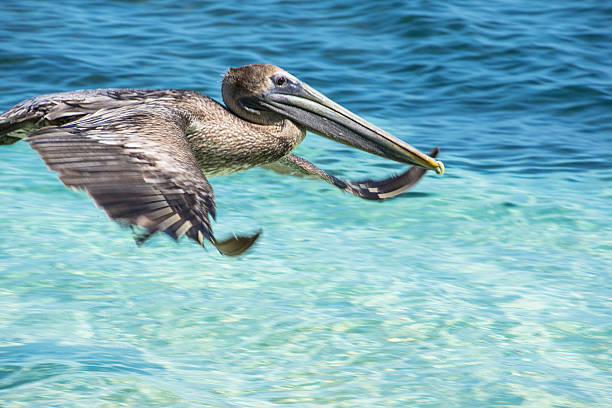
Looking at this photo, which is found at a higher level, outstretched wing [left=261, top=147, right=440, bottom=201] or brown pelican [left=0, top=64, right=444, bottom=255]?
brown pelican [left=0, top=64, right=444, bottom=255]

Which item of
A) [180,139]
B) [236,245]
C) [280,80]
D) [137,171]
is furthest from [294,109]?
[137,171]

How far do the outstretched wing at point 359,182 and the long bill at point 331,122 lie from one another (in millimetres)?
542

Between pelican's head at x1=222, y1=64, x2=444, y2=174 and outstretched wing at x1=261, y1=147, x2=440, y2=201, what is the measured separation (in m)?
0.54

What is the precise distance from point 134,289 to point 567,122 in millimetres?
5324

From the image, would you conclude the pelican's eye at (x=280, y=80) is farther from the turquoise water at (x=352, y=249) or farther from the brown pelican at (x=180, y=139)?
the turquoise water at (x=352, y=249)

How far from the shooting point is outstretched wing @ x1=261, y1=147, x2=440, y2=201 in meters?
5.78

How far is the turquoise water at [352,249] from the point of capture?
4.82 m

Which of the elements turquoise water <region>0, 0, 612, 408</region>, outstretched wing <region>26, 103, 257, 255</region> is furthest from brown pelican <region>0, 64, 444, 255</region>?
turquoise water <region>0, 0, 612, 408</region>

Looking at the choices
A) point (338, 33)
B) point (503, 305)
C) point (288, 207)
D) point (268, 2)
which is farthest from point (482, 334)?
point (268, 2)


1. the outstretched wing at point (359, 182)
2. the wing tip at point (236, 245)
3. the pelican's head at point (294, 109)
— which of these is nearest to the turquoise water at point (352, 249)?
the outstretched wing at point (359, 182)

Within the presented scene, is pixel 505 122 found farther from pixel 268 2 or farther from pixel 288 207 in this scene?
pixel 268 2

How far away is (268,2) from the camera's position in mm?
12938

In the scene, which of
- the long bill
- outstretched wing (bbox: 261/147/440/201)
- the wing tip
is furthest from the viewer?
outstretched wing (bbox: 261/147/440/201)

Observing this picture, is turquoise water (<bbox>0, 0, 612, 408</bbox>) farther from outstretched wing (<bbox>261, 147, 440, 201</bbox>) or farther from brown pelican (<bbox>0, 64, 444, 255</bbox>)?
brown pelican (<bbox>0, 64, 444, 255</bbox>)
